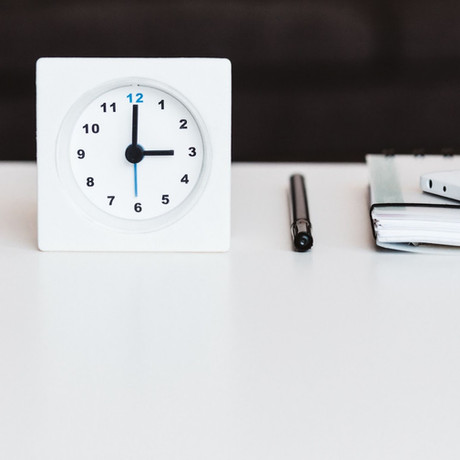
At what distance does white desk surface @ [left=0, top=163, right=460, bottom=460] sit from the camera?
1.94 ft

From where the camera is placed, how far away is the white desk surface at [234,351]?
59 cm

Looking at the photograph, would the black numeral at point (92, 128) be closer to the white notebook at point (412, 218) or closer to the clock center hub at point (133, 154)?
the clock center hub at point (133, 154)

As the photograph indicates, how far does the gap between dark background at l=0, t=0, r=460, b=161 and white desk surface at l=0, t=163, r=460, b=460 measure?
5.51 ft

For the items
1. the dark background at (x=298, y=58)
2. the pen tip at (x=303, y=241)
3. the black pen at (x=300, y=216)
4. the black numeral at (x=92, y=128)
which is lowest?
the pen tip at (x=303, y=241)

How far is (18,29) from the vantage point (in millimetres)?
2766

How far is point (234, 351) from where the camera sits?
0.72 meters

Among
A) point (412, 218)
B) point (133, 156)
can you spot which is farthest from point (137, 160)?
point (412, 218)

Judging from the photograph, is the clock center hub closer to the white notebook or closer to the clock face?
the clock face

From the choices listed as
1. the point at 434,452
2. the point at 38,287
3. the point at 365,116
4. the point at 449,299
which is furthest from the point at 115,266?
the point at 365,116

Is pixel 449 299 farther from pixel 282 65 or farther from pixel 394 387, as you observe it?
pixel 282 65

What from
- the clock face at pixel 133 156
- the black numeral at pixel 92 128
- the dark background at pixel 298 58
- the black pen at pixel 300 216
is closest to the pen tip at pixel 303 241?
the black pen at pixel 300 216

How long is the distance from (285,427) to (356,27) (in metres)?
2.28

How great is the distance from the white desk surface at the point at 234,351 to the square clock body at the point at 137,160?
0.09 ft

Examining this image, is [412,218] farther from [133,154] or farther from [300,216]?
[133,154]
